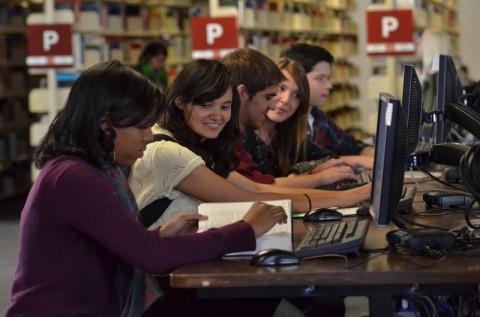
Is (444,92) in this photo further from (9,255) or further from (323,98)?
(9,255)

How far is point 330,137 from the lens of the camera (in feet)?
16.9

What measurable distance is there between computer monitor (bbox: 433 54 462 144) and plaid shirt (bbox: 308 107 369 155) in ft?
5.25

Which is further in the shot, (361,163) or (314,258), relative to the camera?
(361,163)

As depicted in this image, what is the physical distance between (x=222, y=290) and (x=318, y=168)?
200cm

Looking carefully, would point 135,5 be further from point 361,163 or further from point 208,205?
point 208,205

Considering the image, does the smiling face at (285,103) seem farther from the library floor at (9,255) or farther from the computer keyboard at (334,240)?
the computer keyboard at (334,240)

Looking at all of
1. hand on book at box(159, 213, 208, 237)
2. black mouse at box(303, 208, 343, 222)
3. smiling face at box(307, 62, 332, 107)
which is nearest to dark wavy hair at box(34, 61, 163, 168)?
hand on book at box(159, 213, 208, 237)

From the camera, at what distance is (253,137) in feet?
13.6

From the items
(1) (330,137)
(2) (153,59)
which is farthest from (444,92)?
(2) (153,59)

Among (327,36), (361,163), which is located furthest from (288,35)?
(361,163)

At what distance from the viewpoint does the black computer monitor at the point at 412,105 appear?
3021mm

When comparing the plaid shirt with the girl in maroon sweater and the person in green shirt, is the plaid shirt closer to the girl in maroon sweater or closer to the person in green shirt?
the girl in maroon sweater

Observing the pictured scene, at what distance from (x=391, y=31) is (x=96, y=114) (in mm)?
5879

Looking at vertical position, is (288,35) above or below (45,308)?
above
